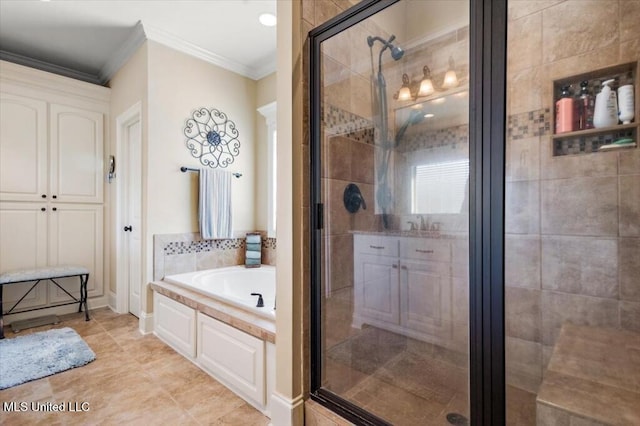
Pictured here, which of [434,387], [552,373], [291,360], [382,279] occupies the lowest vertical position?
[434,387]

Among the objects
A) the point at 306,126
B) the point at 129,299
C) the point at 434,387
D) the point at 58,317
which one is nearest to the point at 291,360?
the point at 434,387

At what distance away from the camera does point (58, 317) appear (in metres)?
3.14

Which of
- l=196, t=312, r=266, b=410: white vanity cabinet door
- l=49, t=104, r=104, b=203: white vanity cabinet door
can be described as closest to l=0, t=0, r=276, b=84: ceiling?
l=49, t=104, r=104, b=203: white vanity cabinet door

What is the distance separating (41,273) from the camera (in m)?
2.88

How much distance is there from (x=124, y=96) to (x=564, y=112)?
3695 millimetres

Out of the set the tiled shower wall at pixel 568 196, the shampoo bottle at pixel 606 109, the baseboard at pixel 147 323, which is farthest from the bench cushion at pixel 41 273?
the shampoo bottle at pixel 606 109

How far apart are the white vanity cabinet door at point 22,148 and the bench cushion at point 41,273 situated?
0.70m

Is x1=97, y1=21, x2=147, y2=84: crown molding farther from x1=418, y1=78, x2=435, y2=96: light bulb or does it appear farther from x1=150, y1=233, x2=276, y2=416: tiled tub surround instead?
x1=418, y1=78, x2=435, y2=96: light bulb

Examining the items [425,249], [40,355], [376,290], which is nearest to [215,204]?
[40,355]

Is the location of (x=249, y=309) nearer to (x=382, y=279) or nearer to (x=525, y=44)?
(x=382, y=279)

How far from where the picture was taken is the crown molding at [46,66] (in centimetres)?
319

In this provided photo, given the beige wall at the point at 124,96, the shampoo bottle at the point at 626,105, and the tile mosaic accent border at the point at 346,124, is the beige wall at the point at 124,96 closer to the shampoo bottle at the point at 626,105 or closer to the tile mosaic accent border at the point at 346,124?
the tile mosaic accent border at the point at 346,124

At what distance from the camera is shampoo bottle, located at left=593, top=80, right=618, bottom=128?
4.70 feet

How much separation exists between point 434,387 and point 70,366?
2.35 m
